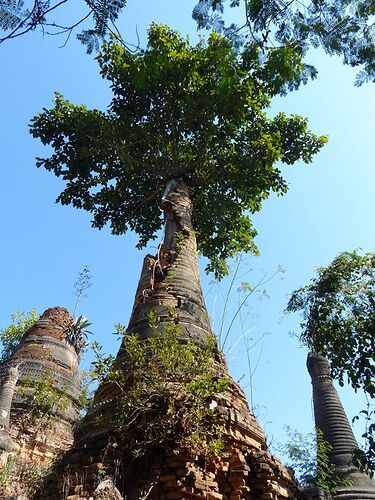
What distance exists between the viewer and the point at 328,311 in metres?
8.41

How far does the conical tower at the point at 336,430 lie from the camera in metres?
7.04

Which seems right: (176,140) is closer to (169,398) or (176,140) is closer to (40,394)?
(40,394)

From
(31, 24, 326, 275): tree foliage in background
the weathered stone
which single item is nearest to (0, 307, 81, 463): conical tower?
(31, 24, 326, 275): tree foliage in background

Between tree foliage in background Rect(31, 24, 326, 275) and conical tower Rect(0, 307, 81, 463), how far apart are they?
3450 mm

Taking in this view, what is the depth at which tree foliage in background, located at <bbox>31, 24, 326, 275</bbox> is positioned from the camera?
1073 centimetres

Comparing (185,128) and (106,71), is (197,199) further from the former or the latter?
(106,71)

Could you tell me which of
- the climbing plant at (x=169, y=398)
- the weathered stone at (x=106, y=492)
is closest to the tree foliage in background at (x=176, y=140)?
the climbing plant at (x=169, y=398)

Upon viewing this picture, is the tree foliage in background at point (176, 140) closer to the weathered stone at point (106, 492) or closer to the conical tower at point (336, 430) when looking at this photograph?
the conical tower at point (336, 430)

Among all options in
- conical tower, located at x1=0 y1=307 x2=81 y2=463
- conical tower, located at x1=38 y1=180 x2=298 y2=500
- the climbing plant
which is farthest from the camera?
conical tower, located at x1=0 y1=307 x2=81 y2=463

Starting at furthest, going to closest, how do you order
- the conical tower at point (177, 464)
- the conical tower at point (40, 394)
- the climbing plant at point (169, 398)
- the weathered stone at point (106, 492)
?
the conical tower at point (40, 394)
the climbing plant at point (169, 398)
the conical tower at point (177, 464)
the weathered stone at point (106, 492)

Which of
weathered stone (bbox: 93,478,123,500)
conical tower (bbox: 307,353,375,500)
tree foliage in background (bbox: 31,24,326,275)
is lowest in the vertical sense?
weathered stone (bbox: 93,478,123,500)

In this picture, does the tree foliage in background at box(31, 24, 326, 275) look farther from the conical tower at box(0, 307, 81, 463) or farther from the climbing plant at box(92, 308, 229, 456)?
the climbing plant at box(92, 308, 229, 456)

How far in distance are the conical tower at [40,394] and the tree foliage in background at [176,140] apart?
345cm

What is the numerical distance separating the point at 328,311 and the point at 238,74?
523 cm
